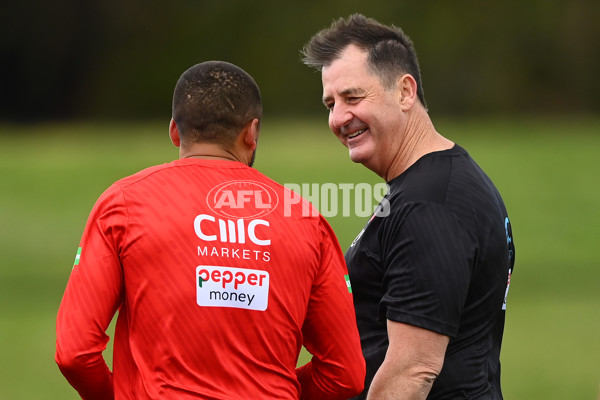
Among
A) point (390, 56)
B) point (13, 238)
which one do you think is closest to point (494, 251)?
point (390, 56)

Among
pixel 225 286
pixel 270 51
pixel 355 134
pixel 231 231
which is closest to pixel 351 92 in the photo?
pixel 355 134

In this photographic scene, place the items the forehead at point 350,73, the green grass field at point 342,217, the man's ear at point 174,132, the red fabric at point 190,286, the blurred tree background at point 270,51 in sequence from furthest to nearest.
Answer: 1. the blurred tree background at point 270,51
2. the green grass field at point 342,217
3. the forehead at point 350,73
4. the man's ear at point 174,132
5. the red fabric at point 190,286

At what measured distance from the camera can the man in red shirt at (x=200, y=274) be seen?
10.7 ft

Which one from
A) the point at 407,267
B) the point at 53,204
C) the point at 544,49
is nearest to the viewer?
the point at 407,267

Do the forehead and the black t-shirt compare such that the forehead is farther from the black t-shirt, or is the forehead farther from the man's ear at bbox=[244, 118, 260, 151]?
the man's ear at bbox=[244, 118, 260, 151]

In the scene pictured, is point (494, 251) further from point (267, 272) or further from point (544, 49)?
point (544, 49)

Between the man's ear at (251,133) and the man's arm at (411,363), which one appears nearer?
the man's ear at (251,133)

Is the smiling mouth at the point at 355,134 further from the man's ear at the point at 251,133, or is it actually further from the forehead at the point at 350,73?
the man's ear at the point at 251,133

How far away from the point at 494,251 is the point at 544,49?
146 feet

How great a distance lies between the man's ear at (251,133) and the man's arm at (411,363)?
855 mm

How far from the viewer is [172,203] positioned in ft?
10.9

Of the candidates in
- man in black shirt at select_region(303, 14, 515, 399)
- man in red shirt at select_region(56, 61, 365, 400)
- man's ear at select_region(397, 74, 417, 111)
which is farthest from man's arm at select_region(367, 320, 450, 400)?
man's ear at select_region(397, 74, 417, 111)

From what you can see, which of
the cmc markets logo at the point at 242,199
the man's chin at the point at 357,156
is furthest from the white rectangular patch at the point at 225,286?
the man's chin at the point at 357,156

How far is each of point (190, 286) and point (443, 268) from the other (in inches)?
37.2
